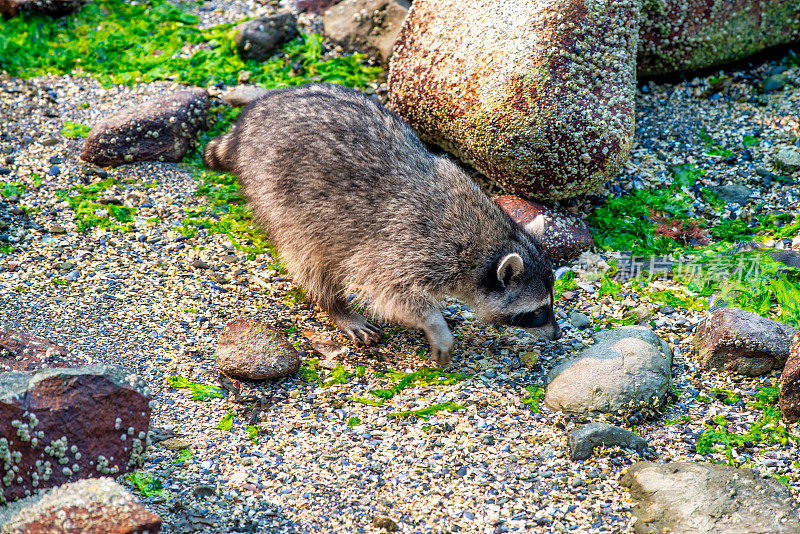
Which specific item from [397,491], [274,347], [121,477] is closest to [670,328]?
[397,491]

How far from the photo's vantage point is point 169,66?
8180mm

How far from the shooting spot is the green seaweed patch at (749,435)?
15.3ft

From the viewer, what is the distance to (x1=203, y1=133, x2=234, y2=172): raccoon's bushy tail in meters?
6.54

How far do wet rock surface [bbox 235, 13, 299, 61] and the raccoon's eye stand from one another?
15.2ft

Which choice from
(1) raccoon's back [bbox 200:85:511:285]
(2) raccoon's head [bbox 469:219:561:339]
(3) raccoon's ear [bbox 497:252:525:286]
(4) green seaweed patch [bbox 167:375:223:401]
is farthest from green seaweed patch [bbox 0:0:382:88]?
(4) green seaweed patch [bbox 167:375:223:401]

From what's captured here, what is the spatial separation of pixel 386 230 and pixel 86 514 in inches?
110

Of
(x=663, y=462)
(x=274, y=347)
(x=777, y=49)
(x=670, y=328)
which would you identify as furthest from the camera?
(x=777, y=49)

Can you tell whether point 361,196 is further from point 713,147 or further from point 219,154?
point 713,147

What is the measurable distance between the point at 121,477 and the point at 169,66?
5.39m

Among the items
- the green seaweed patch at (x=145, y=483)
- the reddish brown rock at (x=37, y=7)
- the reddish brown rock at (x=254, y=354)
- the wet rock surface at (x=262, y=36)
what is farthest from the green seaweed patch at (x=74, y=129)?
the green seaweed patch at (x=145, y=483)

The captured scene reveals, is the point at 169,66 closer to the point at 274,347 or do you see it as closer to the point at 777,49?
the point at 274,347

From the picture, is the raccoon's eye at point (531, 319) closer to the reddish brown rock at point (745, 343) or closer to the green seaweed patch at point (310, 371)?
the reddish brown rock at point (745, 343)

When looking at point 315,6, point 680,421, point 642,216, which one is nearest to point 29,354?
point 680,421

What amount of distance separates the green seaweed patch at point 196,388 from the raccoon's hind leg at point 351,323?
1.15m
